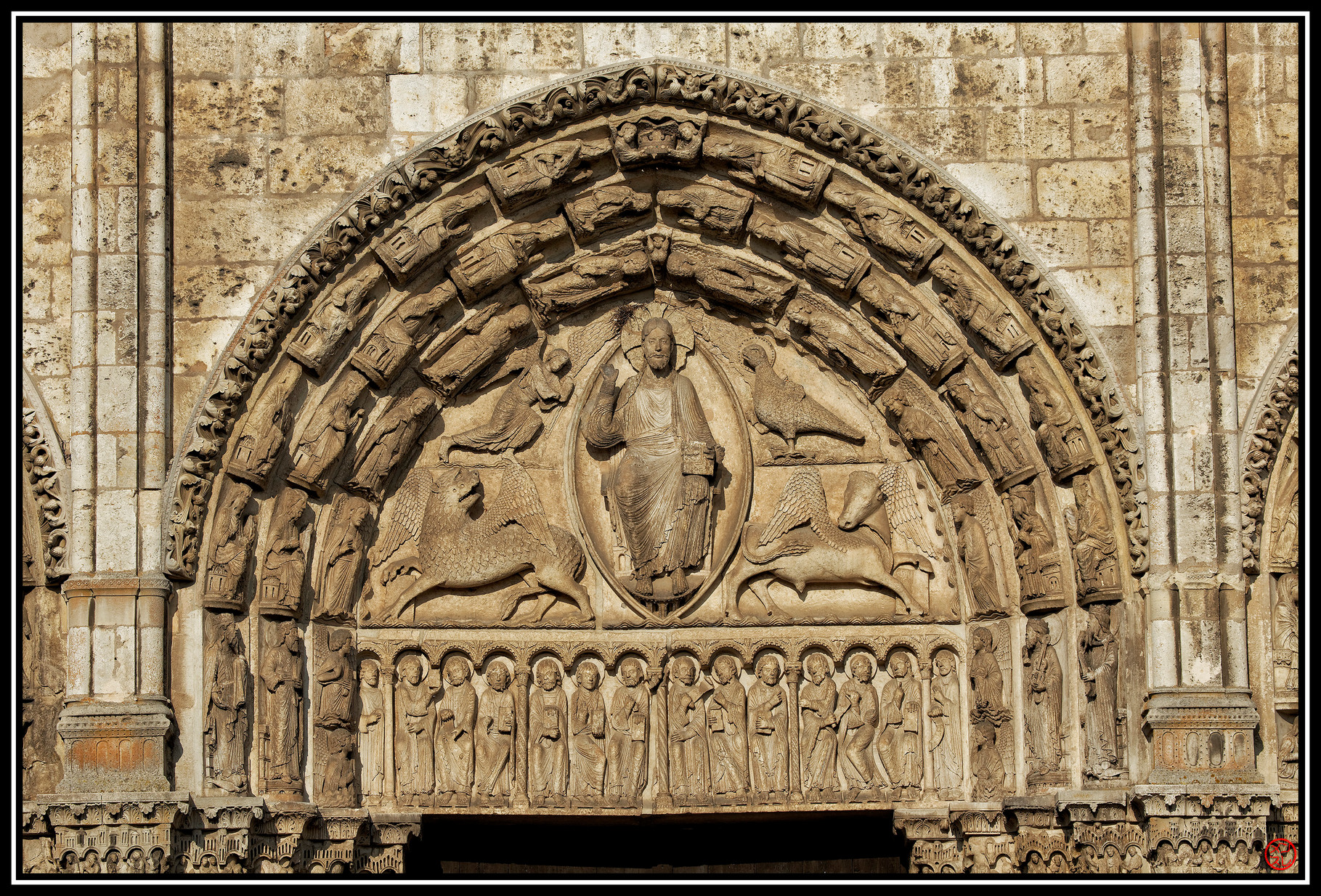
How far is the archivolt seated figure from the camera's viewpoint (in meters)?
11.4

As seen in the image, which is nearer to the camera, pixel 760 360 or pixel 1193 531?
pixel 1193 531

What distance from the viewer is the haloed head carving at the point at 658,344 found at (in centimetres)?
1155

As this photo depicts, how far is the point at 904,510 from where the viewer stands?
1158 centimetres

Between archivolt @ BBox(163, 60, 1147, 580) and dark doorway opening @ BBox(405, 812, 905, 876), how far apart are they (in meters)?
2.43

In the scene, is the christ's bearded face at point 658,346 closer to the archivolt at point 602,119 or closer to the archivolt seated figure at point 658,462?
the archivolt seated figure at point 658,462

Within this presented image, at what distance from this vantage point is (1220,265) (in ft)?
35.0

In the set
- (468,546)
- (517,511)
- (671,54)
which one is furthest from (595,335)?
(671,54)

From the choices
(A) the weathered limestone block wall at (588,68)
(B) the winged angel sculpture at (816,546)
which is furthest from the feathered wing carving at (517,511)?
(A) the weathered limestone block wall at (588,68)

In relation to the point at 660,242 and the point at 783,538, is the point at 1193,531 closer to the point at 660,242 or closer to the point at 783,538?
the point at 783,538

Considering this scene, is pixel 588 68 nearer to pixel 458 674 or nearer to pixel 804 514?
pixel 804 514

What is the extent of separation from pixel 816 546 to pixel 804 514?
0.20 m
